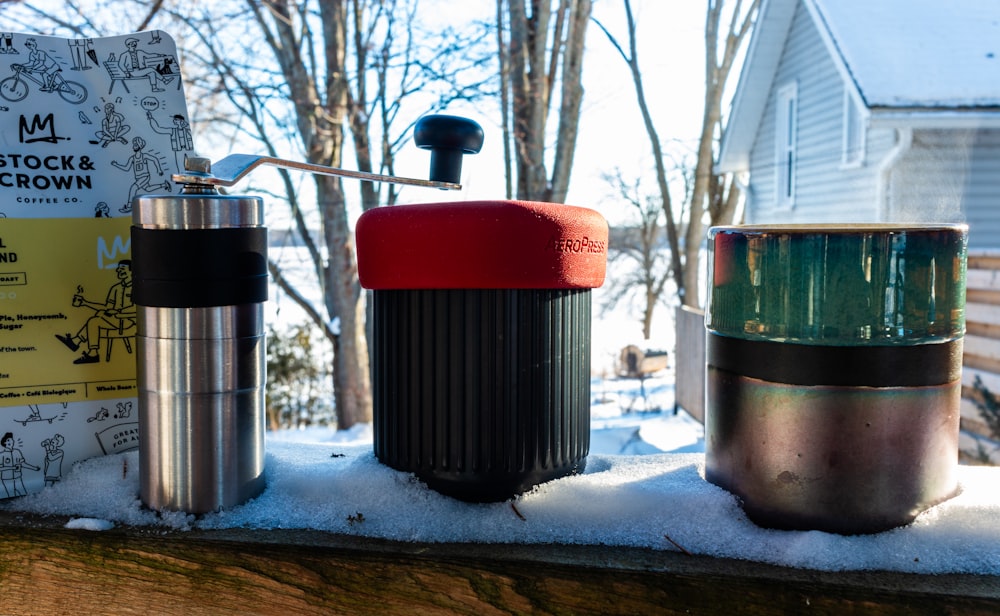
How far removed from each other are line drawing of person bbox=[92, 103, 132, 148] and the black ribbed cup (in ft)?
1.41

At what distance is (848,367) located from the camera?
2.50ft

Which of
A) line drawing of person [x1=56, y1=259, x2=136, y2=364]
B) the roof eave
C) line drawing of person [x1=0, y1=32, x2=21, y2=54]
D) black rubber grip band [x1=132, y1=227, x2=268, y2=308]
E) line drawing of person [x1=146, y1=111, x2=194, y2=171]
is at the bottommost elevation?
line drawing of person [x1=56, y1=259, x2=136, y2=364]

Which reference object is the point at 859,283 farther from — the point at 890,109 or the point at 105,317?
the point at 890,109

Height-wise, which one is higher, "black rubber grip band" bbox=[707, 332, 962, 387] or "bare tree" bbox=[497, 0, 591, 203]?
"bare tree" bbox=[497, 0, 591, 203]

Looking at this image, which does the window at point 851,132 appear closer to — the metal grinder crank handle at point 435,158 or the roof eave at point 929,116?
the roof eave at point 929,116

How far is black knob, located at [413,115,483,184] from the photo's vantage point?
95 cm

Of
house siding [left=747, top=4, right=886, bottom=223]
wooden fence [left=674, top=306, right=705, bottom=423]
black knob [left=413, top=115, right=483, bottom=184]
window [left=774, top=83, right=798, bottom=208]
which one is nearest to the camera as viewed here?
black knob [left=413, top=115, right=483, bottom=184]

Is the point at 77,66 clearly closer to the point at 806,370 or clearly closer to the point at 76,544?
the point at 76,544

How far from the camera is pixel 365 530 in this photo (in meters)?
0.87

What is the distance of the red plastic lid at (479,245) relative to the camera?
836mm

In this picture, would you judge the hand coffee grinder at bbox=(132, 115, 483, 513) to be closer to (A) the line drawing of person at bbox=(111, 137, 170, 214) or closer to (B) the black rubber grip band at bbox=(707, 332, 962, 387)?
(A) the line drawing of person at bbox=(111, 137, 170, 214)

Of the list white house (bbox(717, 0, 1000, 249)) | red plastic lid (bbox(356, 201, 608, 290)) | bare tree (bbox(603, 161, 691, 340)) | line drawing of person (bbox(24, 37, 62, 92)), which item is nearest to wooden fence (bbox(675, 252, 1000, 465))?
white house (bbox(717, 0, 1000, 249))

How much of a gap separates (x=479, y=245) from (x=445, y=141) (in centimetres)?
18

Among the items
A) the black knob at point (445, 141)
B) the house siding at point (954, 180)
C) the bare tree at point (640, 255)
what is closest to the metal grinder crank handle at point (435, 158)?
the black knob at point (445, 141)
